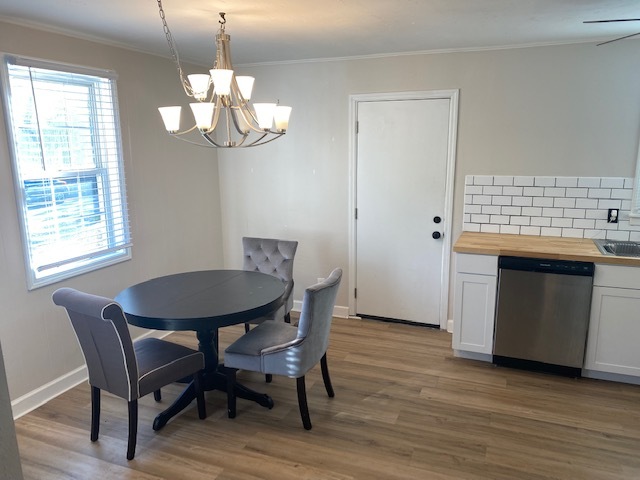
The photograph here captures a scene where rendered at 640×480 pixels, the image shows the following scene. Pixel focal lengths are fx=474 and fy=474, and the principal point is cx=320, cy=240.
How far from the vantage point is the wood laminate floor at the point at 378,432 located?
245 centimetres

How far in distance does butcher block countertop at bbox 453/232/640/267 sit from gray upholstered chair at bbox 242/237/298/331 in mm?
1279

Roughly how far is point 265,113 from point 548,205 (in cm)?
251

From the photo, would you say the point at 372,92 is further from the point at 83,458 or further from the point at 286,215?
the point at 83,458

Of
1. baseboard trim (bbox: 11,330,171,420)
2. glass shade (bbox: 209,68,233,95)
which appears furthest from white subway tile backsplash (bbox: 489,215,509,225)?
baseboard trim (bbox: 11,330,171,420)

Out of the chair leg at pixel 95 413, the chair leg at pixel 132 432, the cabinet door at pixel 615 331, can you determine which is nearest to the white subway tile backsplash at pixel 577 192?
the cabinet door at pixel 615 331

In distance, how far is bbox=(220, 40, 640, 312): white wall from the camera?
350cm

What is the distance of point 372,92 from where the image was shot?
4.09 m

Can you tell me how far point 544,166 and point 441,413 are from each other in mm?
2084

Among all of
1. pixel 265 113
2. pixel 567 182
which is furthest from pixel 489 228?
pixel 265 113

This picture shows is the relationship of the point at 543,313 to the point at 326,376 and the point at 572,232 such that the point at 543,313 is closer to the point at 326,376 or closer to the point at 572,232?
the point at 572,232

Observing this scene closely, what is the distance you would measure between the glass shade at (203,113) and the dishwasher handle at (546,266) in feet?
7.29

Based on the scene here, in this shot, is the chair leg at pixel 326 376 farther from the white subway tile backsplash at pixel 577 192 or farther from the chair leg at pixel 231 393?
the white subway tile backsplash at pixel 577 192

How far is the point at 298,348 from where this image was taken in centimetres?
268

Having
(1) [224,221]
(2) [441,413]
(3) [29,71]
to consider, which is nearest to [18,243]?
(3) [29,71]
